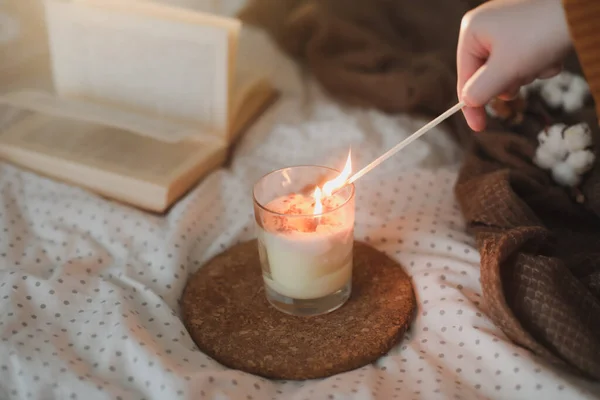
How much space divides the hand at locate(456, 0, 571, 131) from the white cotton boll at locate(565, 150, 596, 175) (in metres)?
0.16

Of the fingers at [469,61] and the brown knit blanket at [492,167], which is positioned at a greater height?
the fingers at [469,61]

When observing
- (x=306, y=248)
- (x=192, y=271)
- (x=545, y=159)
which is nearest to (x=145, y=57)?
(x=192, y=271)

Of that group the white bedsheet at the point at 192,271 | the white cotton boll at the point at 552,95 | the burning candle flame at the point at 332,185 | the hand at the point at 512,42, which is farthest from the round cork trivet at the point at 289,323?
the white cotton boll at the point at 552,95

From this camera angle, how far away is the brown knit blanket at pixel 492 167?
59cm

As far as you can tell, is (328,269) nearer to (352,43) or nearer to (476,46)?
(476,46)

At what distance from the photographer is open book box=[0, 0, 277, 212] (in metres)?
0.89

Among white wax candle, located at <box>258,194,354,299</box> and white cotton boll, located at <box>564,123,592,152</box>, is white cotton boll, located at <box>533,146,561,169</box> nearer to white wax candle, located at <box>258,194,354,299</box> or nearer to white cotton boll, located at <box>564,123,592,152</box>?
white cotton boll, located at <box>564,123,592,152</box>

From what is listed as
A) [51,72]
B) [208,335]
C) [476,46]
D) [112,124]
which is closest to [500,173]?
[476,46]

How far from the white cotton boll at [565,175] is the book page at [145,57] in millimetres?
467

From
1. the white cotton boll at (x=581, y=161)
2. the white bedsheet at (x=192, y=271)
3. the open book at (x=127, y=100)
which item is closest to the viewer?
the white bedsheet at (x=192, y=271)

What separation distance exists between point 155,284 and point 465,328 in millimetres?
340

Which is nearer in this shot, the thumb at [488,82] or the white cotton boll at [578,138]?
the thumb at [488,82]

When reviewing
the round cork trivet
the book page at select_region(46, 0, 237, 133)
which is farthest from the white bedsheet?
the book page at select_region(46, 0, 237, 133)

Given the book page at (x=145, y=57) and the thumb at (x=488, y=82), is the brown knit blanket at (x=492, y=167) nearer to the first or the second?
the thumb at (x=488, y=82)
